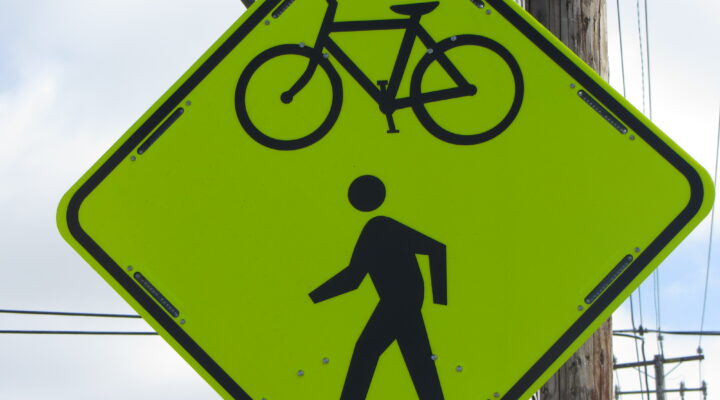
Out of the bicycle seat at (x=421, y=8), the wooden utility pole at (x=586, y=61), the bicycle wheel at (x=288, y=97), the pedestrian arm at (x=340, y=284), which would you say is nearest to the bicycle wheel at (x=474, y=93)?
the bicycle seat at (x=421, y=8)

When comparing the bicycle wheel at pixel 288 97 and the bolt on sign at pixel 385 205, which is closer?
the bolt on sign at pixel 385 205

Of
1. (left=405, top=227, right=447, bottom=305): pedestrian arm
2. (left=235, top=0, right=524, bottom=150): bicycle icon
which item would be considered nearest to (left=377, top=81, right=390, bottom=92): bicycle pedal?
(left=235, top=0, right=524, bottom=150): bicycle icon

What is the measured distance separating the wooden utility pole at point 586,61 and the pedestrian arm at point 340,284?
3.93ft

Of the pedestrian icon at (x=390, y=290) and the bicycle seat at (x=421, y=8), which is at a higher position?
the bicycle seat at (x=421, y=8)

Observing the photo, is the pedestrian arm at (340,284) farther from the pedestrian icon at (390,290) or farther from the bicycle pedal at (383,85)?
the bicycle pedal at (383,85)

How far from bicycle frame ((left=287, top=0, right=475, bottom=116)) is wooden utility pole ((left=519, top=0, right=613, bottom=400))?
3.25 feet

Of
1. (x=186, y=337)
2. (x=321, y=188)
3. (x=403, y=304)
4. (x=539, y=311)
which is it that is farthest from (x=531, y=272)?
(x=186, y=337)

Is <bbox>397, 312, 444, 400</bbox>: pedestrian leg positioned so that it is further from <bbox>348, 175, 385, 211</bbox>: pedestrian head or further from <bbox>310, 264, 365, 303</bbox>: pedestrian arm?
<bbox>348, 175, 385, 211</bbox>: pedestrian head

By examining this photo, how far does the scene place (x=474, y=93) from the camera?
105 inches

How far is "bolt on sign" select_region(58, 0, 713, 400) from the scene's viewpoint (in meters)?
2.45

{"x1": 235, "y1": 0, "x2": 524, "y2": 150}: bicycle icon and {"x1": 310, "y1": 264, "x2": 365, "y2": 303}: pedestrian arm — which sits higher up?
{"x1": 235, "y1": 0, "x2": 524, "y2": 150}: bicycle icon

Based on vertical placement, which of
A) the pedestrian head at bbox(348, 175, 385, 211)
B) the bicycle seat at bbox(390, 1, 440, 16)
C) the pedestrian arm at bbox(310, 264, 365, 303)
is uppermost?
the bicycle seat at bbox(390, 1, 440, 16)

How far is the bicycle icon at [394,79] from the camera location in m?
2.62

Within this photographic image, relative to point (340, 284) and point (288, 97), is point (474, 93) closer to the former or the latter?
point (288, 97)
